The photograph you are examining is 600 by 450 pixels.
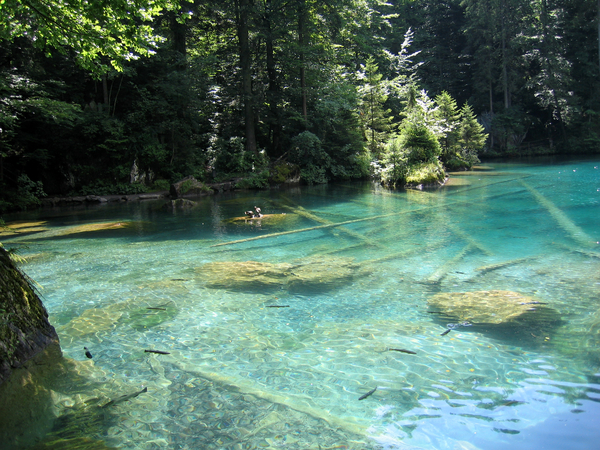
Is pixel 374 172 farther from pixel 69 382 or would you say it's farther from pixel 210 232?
pixel 69 382

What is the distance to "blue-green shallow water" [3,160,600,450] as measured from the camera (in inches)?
120

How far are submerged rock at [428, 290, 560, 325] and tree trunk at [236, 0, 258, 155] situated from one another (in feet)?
65.5

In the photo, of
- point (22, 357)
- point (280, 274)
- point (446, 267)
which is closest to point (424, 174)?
point (446, 267)

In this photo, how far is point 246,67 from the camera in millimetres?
23828

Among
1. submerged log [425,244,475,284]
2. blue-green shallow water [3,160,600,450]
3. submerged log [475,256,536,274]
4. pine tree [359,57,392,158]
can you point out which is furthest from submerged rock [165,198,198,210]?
pine tree [359,57,392,158]

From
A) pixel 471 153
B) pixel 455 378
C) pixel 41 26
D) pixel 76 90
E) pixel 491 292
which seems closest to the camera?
pixel 455 378

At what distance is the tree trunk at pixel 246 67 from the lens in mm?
22859

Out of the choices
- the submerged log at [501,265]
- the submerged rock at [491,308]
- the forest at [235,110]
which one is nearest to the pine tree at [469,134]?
the forest at [235,110]

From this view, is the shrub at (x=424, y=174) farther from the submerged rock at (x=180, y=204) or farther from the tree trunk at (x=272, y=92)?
the submerged rock at (x=180, y=204)

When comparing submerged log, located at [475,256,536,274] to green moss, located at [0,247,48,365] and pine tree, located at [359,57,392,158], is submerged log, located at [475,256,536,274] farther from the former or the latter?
pine tree, located at [359,57,392,158]

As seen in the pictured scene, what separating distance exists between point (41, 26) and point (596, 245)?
10.2m

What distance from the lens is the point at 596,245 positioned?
812 cm

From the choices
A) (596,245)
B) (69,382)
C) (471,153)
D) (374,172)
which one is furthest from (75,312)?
(471,153)

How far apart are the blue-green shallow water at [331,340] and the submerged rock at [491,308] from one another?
5.5 inches
